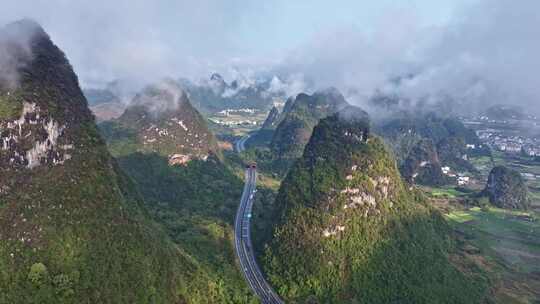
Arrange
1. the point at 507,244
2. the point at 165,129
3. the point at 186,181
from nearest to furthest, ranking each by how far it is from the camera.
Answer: the point at 507,244 < the point at 186,181 < the point at 165,129

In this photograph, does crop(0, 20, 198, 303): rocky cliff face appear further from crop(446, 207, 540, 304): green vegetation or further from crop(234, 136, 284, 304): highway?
crop(446, 207, 540, 304): green vegetation

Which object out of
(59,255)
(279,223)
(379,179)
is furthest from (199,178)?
(59,255)

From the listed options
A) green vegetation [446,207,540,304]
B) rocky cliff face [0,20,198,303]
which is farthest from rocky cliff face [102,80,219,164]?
green vegetation [446,207,540,304]

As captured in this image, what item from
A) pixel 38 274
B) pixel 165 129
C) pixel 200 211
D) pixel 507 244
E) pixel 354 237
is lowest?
pixel 507 244

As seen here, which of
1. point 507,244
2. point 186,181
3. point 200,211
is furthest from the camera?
point 186,181

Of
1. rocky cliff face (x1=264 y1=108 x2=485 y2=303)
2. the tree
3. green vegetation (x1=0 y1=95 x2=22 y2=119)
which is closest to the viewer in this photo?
the tree

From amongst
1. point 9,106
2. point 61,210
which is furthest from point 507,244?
point 9,106

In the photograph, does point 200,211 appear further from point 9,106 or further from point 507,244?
point 507,244
